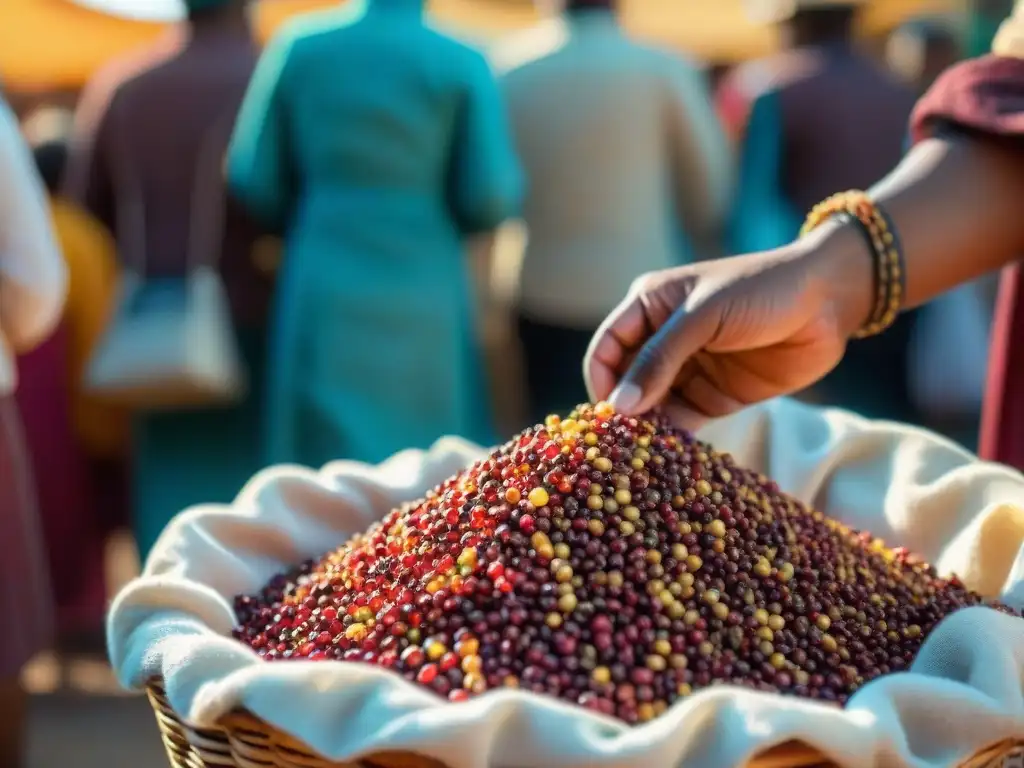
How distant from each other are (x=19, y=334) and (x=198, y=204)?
0.96 m

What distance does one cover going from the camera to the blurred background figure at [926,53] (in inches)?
192

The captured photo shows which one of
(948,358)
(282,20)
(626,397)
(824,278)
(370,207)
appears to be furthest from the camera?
(282,20)

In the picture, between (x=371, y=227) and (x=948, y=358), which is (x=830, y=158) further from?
(x=371, y=227)

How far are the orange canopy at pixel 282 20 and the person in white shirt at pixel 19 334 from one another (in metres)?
2.95

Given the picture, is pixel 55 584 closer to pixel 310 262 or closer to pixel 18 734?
pixel 18 734

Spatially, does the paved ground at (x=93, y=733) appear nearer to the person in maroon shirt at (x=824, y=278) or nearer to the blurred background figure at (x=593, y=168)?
the blurred background figure at (x=593, y=168)

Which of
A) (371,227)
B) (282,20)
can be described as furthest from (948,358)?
(282,20)

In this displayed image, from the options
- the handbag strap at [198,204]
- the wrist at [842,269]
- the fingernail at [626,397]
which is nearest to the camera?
the fingernail at [626,397]

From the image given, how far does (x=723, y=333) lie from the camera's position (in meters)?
1.38

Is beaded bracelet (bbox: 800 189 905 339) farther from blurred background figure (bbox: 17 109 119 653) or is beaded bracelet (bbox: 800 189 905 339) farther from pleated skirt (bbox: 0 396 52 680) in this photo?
blurred background figure (bbox: 17 109 119 653)

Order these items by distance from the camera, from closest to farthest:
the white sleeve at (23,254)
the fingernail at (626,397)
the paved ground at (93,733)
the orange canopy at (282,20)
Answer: the fingernail at (626,397), the white sleeve at (23,254), the paved ground at (93,733), the orange canopy at (282,20)

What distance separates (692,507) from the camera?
1.23m

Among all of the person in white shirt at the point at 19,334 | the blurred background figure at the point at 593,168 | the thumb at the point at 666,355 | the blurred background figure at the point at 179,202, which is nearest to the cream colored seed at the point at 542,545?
the thumb at the point at 666,355

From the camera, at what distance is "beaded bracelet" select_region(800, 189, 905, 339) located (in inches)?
59.4
